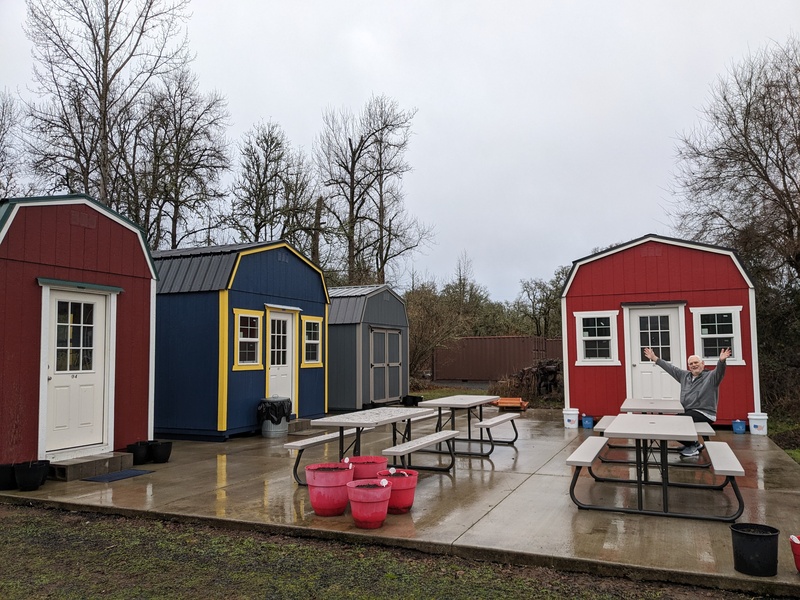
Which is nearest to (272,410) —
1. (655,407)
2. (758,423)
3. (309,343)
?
(309,343)

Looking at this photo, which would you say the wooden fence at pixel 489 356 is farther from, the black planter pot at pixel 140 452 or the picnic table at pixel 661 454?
the picnic table at pixel 661 454

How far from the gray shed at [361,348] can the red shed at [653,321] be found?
478 centimetres

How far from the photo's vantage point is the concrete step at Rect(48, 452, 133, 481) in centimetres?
660

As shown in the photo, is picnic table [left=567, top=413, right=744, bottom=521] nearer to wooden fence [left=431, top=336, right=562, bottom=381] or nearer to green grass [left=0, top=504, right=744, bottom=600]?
green grass [left=0, top=504, right=744, bottom=600]

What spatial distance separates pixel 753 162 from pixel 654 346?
6921 millimetres

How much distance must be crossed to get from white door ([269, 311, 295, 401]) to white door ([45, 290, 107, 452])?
11.2ft

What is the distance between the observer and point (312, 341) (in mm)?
11914

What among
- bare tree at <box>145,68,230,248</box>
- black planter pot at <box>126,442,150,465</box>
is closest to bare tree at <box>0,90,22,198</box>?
bare tree at <box>145,68,230,248</box>

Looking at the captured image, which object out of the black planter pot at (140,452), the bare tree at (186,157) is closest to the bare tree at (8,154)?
the bare tree at (186,157)

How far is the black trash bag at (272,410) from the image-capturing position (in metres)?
10.0

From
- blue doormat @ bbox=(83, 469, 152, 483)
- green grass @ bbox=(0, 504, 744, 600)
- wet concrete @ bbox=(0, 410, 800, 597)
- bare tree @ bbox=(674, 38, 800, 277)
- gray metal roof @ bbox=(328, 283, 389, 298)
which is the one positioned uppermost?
bare tree @ bbox=(674, 38, 800, 277)

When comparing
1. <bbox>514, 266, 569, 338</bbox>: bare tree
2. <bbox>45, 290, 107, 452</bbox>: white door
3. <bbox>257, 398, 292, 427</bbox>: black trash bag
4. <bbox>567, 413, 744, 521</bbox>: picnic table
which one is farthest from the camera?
<bbox>514, 266, 569, 338</bbox>: bare tree

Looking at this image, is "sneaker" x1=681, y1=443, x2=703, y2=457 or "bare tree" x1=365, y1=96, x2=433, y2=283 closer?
"sneaker" x1=681, y1=443, x2=703, y2=457

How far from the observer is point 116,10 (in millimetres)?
15562
